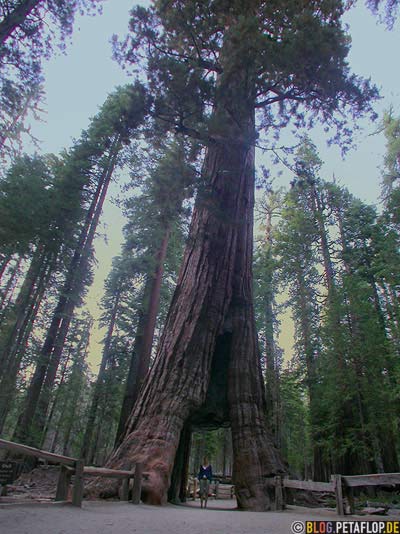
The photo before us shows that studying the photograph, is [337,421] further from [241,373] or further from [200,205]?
[200,205]

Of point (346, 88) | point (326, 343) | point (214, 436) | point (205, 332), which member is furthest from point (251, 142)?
point (214, 436)

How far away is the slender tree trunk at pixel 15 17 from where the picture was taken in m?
7.83

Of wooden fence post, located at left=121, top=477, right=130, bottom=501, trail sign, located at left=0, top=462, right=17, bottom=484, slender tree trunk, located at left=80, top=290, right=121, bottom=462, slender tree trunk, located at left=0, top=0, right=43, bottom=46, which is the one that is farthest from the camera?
slender tree trunk, located at left=80, top=290, right=121, bottom=462

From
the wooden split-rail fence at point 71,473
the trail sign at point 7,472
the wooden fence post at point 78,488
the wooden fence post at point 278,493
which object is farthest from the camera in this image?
the wooden fence post at point 278,493

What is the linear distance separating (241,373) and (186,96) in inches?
247

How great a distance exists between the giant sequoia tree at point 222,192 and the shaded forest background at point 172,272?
0.70 m

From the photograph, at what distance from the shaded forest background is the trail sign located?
3.21 metres

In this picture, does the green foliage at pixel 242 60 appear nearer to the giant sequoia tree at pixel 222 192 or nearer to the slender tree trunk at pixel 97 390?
the giant sequoia tree at pixel 222 192

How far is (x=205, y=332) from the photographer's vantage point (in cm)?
790

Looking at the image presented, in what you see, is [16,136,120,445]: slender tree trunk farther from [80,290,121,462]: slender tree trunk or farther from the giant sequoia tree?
the giant sequoia tree

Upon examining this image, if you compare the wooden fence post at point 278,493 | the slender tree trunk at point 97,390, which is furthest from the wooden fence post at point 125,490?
the slender tree trunk at point 97,390

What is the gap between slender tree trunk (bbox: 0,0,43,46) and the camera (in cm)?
783

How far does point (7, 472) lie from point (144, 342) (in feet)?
30.2

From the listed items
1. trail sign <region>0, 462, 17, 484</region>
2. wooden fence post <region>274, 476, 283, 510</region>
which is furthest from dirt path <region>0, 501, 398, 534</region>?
wooden fence post <region>274, 476, 283, 510</region>
